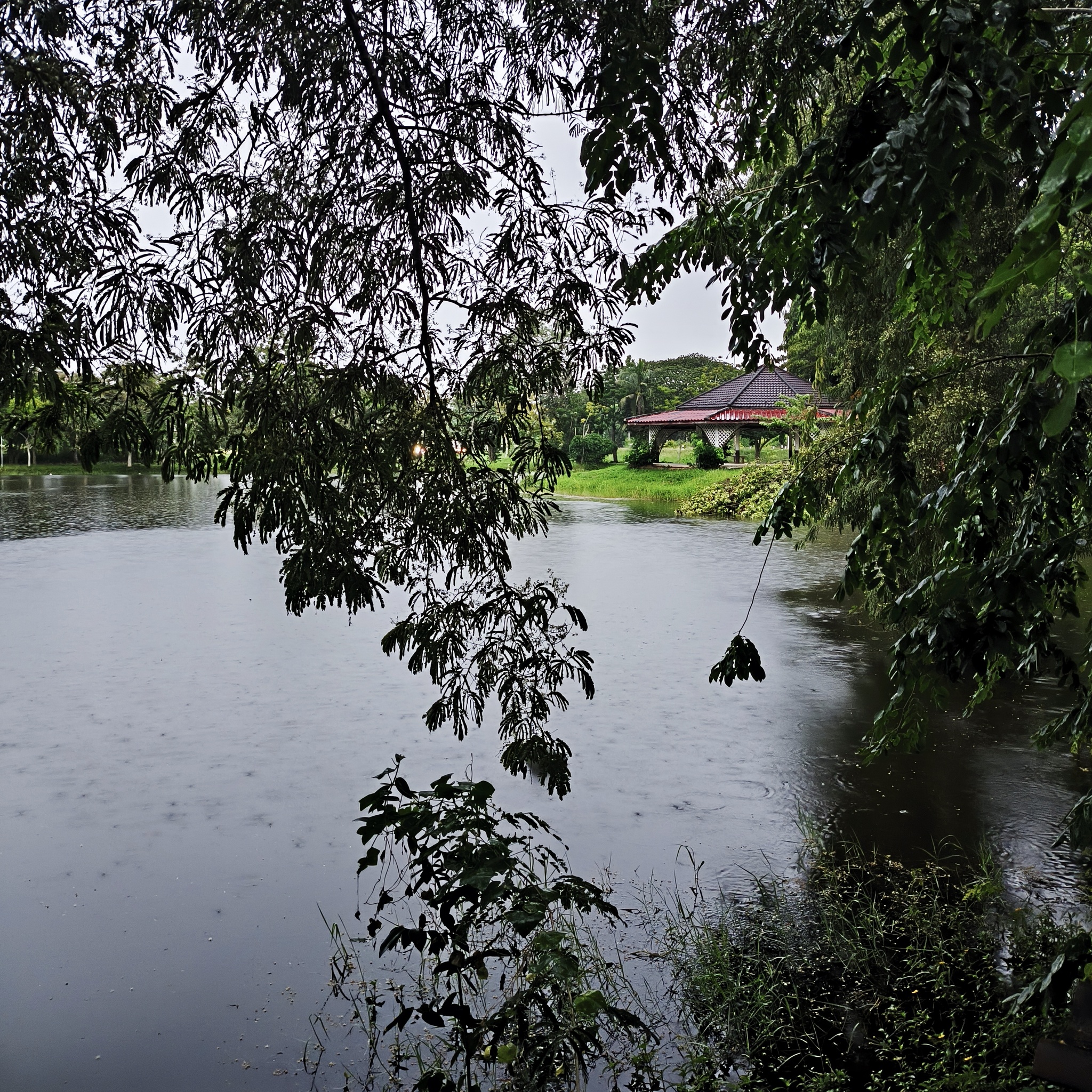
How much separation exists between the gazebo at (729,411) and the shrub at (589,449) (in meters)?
2.04

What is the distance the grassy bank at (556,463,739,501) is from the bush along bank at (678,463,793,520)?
2.28 meters

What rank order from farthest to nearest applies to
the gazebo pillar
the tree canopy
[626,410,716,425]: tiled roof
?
the gazebo pillar → [626,410,716,425]: tiled roof → the tree canopy

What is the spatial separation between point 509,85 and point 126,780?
15.7ft

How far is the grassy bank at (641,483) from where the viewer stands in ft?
87.8

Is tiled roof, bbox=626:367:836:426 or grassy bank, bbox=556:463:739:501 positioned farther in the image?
tiled roof, bbox=626:367:836:426

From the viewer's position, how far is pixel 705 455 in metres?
28.4

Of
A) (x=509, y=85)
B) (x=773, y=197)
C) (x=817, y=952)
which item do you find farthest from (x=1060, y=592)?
(x=509, y=85)

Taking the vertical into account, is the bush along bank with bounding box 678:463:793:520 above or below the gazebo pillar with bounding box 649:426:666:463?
below

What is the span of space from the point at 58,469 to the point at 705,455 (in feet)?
76.6

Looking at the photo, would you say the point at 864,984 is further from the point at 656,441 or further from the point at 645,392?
the point at 645,392

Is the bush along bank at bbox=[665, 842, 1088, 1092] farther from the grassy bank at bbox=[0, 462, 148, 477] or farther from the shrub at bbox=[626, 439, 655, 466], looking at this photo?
the grassy bank at bbox=[0, 462, 148, 477]

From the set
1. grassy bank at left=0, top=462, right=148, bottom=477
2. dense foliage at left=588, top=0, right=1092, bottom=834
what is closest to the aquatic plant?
dense foliage at left=588, top=0, right=1092, bottom=834

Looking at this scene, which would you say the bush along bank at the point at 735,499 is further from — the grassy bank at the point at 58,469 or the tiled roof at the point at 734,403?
the grassy bank at the point at 58,469

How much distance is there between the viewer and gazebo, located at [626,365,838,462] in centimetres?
2833
